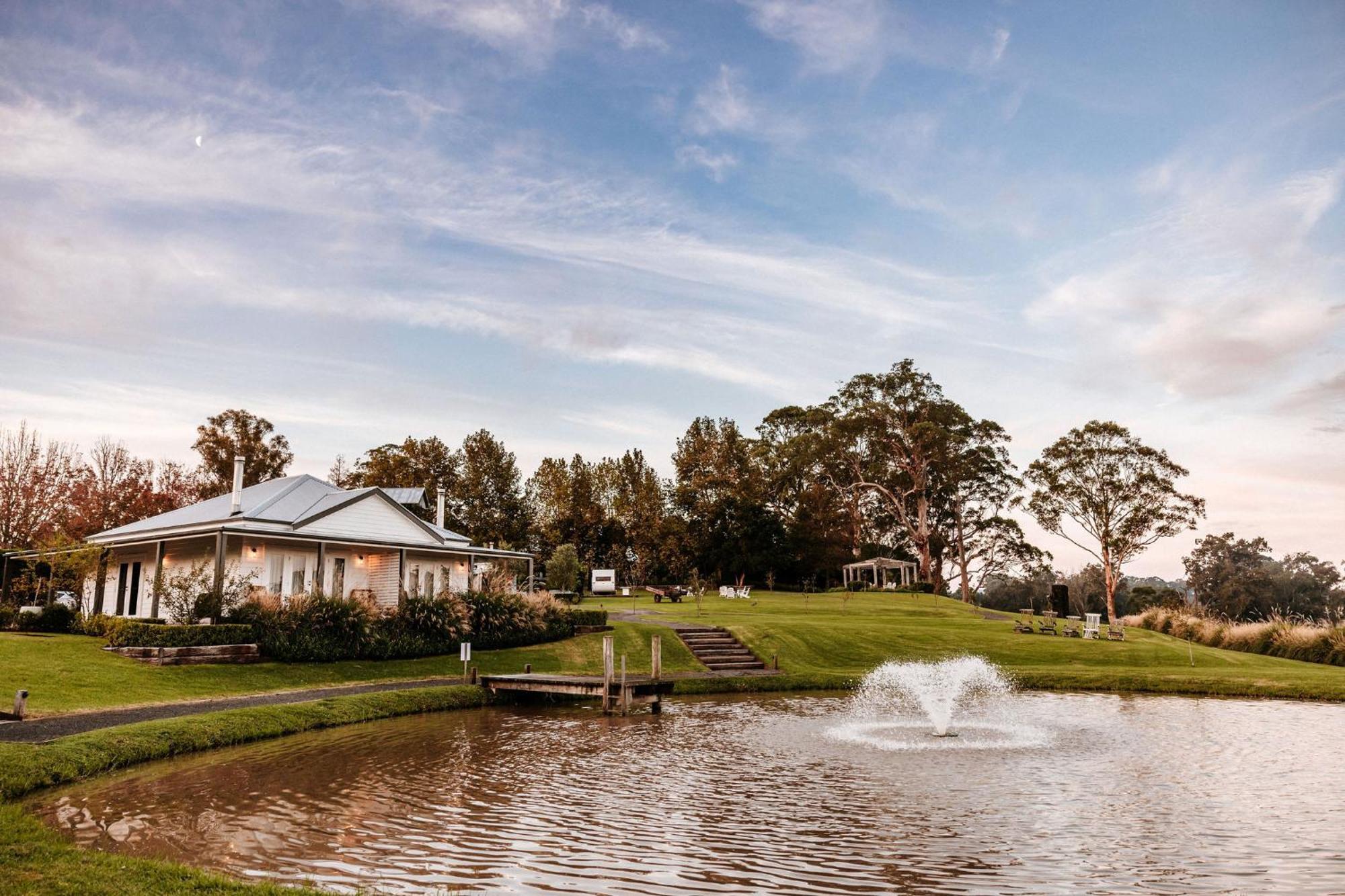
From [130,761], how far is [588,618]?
21.6 meters

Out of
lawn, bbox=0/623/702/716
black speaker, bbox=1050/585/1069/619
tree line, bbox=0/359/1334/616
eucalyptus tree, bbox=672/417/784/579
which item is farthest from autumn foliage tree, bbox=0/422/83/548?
black speaker, bbox=1050/585/1069/619

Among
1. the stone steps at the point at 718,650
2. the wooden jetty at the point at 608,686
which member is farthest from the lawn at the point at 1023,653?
the wooden jetty at the point at 608,686

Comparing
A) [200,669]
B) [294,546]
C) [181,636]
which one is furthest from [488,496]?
[200,669]

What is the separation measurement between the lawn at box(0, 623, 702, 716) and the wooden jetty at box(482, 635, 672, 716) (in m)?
3.51

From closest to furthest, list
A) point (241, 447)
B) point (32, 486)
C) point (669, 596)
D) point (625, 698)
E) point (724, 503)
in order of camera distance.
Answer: point (625, 698), point (32, 486), point (669, 596), point (241, 447), point (724, 503)

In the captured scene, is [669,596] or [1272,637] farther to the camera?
[669,596]

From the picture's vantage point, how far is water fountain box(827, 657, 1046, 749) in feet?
53.7

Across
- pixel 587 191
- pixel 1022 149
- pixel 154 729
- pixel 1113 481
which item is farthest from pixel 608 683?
pixel 1113 481

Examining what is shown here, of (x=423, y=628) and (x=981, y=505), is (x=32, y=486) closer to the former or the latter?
(x=423, y=628)

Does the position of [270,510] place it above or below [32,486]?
below

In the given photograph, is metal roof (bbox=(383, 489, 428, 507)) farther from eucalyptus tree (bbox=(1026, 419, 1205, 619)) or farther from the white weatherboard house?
eucalyptus tree (bbox=(1026, 419, 1205, 619))

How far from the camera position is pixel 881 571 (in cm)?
6738

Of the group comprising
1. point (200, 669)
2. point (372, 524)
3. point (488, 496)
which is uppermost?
point (488, 496)

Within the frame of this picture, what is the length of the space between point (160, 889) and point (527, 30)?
2367 cm
